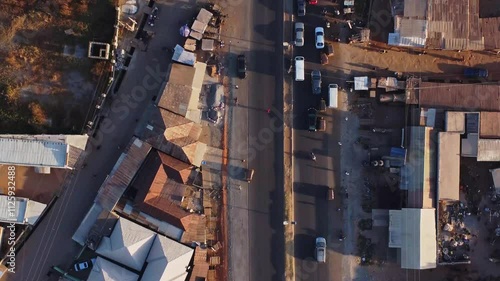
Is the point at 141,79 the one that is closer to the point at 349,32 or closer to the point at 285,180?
the point at 285,180

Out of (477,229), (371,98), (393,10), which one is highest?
(393,10)

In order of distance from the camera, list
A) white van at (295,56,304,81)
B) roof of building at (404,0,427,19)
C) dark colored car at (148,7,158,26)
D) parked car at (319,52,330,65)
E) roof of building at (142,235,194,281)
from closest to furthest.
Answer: roof of building at (142,235,194,281), roof of building at (404,0,427,19), white van at (295,56,304,81), dark colored car at (148,7,158,26), parked car at (319,52,330,65)

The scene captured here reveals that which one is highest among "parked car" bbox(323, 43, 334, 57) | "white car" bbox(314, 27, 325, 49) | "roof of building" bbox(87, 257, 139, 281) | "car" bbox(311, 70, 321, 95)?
"white car" bbox(314, 27, 325, 49)

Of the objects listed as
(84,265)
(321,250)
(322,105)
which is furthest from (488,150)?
(84,265)

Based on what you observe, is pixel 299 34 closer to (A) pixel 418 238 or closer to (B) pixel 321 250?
(B) pixel 321 250

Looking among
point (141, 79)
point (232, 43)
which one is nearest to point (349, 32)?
point (232, 43)

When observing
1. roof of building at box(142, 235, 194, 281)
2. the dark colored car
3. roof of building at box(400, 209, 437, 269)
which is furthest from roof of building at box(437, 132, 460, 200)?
the dark colored car

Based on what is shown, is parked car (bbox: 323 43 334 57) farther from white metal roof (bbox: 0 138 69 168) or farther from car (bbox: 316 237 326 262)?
white metal roof (bbox: 0 138 69 168)
